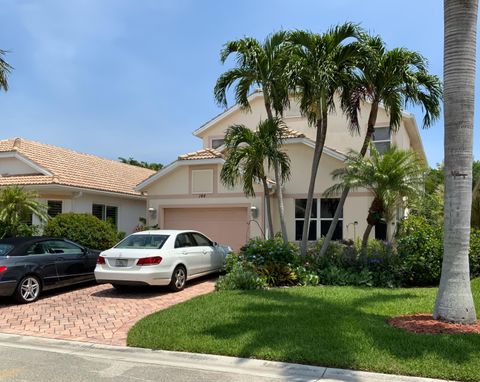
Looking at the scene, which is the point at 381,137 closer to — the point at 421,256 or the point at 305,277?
the point at 421,256

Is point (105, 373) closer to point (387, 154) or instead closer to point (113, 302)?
point (113, 302)

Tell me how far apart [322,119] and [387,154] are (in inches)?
76.9

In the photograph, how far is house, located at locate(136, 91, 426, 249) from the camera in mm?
16141

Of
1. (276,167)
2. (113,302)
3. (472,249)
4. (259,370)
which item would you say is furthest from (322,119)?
(259,370)

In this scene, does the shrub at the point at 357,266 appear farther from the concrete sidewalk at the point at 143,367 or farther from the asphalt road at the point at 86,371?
the asphalt road at the point at 86,371

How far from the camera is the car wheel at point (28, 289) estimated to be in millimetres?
10008

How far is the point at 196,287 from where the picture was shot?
11961mm

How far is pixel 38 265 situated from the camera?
34.4 ft

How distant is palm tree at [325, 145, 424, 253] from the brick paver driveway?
4.66 m

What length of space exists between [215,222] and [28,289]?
812 centimetres

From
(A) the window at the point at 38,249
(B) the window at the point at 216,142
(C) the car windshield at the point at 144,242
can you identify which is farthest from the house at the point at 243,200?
(A) the window at the point at 38,249

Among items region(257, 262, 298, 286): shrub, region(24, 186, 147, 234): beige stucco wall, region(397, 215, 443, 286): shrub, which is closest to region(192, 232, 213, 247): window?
region(257, 262, 298, 286): shrub

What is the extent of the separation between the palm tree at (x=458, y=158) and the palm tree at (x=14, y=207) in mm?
12624

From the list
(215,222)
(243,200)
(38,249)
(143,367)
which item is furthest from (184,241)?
(143,367)
